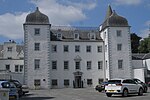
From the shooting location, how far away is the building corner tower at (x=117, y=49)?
5962cm

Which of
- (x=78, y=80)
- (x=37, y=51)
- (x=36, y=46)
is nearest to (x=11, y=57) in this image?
(x=36, y=46)

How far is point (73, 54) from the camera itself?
61.7m

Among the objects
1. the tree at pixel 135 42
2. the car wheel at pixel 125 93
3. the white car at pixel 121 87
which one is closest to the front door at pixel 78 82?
the white car at pixel 121 87

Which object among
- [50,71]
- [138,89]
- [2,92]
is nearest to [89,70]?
[50,71]

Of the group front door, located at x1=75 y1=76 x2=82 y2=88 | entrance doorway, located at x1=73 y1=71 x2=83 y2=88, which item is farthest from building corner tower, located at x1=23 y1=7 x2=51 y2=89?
front door, located at x1=75 y1=76 x2=82 y2=88

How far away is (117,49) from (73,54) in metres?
8.91

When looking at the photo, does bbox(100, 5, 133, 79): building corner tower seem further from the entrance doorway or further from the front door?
the front door

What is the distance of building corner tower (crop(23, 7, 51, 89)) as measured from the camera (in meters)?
57.5

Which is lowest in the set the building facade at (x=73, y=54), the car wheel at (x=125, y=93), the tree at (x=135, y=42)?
the car wheel at (x=125, y=93)

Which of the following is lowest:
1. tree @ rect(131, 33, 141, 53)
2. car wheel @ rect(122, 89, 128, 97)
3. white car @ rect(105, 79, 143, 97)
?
car wheel @ rect(122, 89, 128, 97)

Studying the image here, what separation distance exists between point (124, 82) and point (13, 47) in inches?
1997

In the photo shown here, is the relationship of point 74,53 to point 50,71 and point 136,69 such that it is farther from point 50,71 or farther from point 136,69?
point 136,69

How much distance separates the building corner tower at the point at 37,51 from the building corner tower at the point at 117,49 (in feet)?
38.9

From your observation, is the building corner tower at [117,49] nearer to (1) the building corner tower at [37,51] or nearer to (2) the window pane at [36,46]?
(1) the building corner tower at [37,51]
